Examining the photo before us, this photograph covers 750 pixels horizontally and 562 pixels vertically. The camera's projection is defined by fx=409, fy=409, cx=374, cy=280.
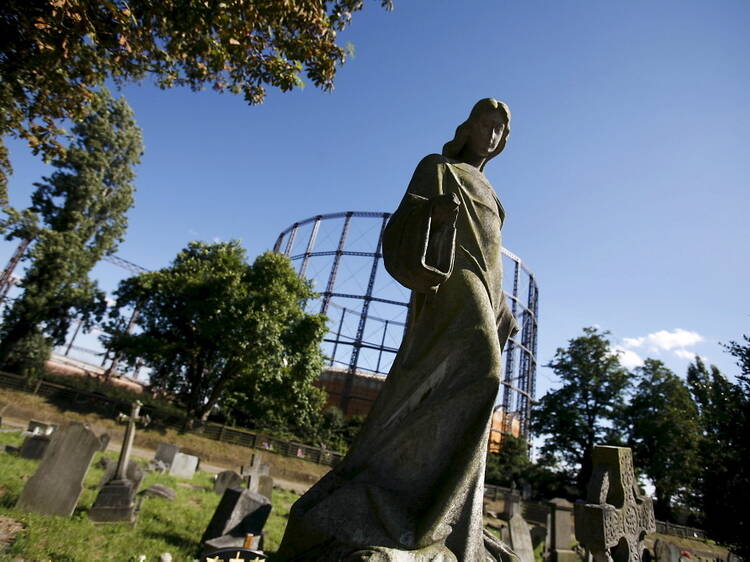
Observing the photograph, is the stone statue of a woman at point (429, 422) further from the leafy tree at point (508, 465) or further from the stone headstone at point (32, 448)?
the leafy tree at point (508, 465)

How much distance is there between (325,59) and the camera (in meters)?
4.93

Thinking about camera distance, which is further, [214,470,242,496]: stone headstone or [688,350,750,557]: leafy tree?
[214,470,242,496]: stone headstone

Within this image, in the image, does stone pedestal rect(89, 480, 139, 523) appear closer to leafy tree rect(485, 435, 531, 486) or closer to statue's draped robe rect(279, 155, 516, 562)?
statue's draped robe rect(279, 155, 516, 562)

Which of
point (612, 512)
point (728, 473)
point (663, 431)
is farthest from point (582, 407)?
point (612, 512)

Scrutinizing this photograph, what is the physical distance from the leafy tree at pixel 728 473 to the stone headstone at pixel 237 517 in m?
9.08

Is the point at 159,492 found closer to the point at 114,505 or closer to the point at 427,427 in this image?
the point at 114,505

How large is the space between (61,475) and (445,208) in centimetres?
589

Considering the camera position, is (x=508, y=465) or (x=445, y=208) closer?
(x=445, y=208)

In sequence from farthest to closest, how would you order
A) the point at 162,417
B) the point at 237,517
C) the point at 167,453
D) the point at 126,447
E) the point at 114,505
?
the point at 162,417 → the point at 167,453 → the point at 126,447 → the point at 114,505 → the point at 237,517

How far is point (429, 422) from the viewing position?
1.72 metres

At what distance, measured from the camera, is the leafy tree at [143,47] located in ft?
11.9

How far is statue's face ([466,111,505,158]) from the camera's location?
2.53m

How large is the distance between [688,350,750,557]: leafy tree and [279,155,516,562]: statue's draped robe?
31.8ft

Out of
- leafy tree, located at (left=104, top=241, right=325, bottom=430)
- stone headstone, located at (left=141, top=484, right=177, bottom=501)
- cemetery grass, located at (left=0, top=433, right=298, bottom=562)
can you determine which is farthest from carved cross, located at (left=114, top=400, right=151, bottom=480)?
leafy tree, located at (left=104, top=241, right=325, bottom=430)
